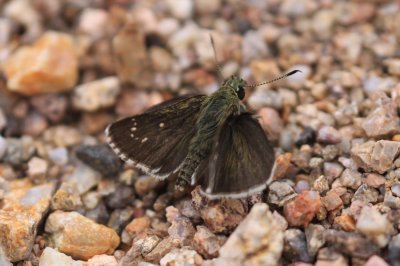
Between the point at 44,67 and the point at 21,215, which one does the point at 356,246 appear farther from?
the point at 44,67

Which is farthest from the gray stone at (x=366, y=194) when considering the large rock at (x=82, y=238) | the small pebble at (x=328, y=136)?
the large rock at (x=82, y=238)

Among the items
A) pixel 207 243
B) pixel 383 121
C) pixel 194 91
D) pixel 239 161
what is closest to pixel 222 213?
pixel 207 243

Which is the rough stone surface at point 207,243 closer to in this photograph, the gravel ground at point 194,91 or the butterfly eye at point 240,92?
the gravel ground at point 194,91

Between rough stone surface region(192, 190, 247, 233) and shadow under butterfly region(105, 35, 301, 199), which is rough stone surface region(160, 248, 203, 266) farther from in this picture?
shadow under butterfly region(105, 35, 301, 199)

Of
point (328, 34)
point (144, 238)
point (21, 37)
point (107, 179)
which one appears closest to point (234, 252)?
point (144, 238)

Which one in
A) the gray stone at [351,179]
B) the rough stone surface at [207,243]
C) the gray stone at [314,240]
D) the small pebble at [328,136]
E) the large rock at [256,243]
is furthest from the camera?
the small pebble at [328,136]

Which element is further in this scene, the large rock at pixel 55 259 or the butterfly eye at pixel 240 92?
the butterfly eye at pixel 240 92
